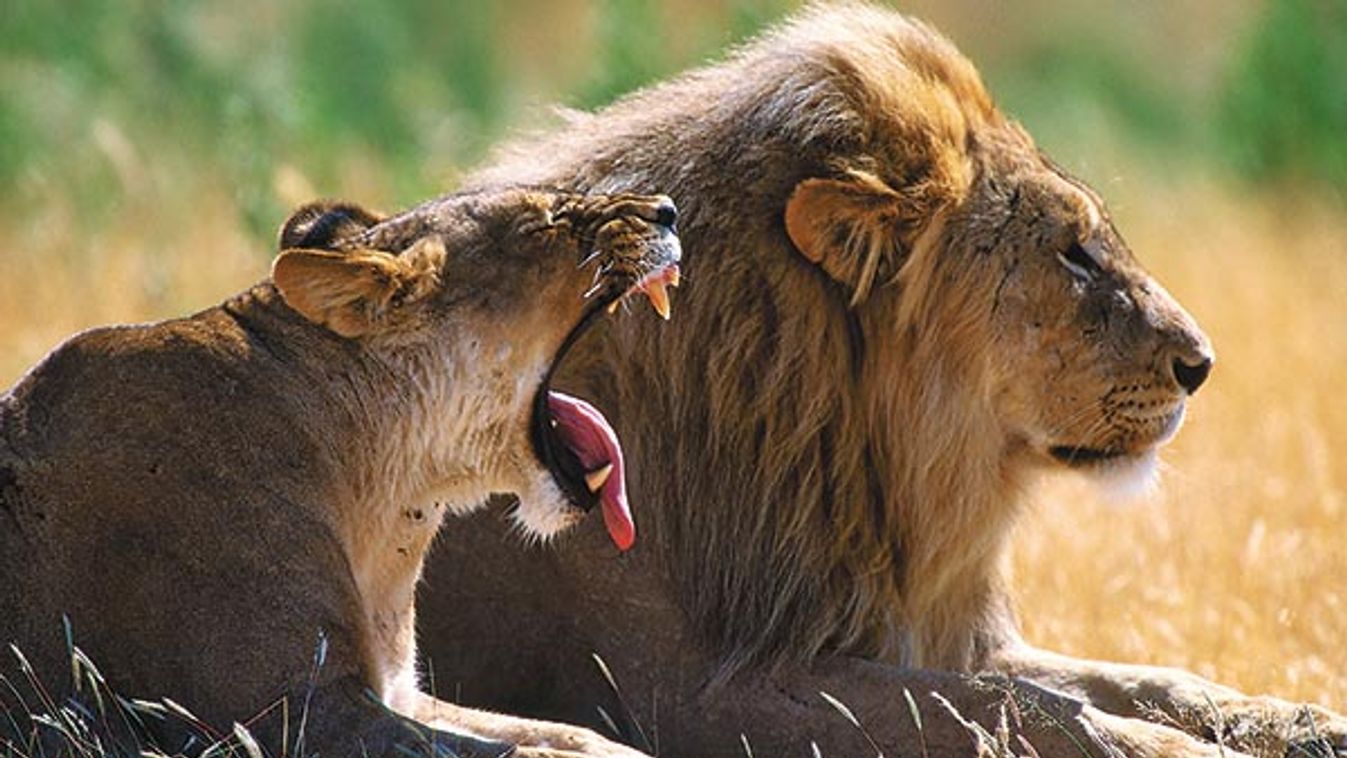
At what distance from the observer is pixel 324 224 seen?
4523 millimetres

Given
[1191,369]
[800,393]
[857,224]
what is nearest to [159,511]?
[800,393]

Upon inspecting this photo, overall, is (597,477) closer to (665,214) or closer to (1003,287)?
(665,214)

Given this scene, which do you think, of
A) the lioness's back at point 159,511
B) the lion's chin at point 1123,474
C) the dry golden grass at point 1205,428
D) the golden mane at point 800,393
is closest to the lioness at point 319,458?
the lioness's back at point 159,511

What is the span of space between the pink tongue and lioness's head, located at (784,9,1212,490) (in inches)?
23.6

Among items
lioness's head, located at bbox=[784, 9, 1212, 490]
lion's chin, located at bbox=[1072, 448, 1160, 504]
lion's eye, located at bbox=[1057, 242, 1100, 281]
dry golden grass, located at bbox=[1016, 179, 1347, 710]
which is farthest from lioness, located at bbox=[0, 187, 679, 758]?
dry golden grass, located at bbox=[1016, 179, 1347, 710]

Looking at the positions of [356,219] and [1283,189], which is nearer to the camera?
[356,219]

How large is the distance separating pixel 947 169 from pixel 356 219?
3.66ft

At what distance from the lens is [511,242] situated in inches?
170

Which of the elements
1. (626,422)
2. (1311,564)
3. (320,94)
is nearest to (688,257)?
(626,422)

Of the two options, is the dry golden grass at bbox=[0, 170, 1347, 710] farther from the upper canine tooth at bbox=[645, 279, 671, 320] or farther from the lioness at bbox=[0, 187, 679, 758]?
the lioness at bbox=[0, 187, 679, 758]

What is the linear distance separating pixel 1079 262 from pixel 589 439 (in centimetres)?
111

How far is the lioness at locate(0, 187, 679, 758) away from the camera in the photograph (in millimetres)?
4039

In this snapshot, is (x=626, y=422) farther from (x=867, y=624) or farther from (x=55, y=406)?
(x=55, y=406)

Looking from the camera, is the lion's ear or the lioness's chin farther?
the lion's ear
